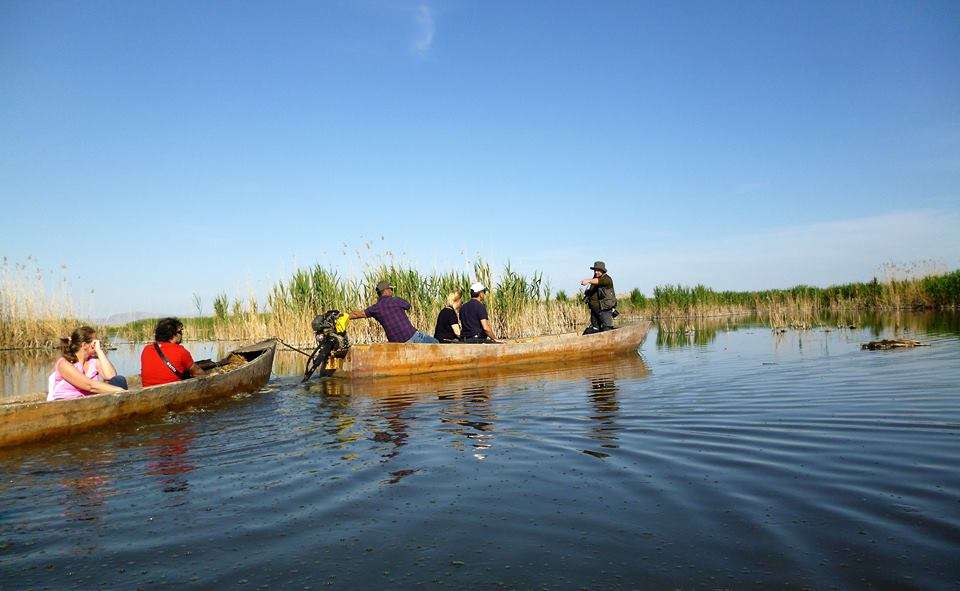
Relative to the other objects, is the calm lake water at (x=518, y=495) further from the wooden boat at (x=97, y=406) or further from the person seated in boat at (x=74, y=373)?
the person seated in boat at (x=74, y=373)

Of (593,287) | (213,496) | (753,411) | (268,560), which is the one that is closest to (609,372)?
(593,287)

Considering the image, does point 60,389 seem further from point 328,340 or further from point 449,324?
point 449,324

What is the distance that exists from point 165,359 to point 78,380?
1.36m

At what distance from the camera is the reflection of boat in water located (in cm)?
901

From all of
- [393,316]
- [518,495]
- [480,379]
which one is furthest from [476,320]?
[518,495]

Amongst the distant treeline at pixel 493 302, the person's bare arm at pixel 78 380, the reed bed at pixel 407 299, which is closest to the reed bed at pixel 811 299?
the distant treeline at pixel 493 302

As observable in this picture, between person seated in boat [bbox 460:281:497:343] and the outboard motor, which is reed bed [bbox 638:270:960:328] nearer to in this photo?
person seated in boat [bbox 460:281:497:343]

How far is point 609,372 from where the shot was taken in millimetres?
10141

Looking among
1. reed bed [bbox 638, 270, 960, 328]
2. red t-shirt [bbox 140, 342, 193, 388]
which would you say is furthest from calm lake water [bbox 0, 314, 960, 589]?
reed bed [bbox 638, 270, 960, 328]

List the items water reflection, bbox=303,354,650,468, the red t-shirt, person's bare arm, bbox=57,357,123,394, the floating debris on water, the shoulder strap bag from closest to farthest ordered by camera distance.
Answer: water reflection, bbox=303,354,650,468
person's bare arm, bbox=57,357,123,394
the red t-shirt
the shoulder strap bag
the floating debris on water

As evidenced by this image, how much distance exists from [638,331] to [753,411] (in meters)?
7.64

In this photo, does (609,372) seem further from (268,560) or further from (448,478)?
(268,560)

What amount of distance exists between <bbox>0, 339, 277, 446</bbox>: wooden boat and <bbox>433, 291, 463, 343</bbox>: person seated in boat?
12.1 ft

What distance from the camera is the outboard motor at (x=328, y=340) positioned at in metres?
10.6
